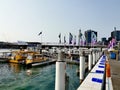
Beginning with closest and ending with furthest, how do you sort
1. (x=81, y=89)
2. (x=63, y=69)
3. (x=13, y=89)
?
1. (x=63, y=69)
2. (x=81, y=89)
3. (x=13, y=89)

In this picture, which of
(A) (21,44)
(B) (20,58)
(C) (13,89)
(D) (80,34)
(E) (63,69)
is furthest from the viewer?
(A) (21,44)

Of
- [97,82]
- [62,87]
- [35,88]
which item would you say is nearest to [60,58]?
[62,87]

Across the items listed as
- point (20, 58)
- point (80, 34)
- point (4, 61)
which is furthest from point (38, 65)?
point (80, 34)

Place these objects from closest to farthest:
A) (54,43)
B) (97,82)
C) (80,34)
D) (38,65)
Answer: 1. (97,82)
2. (38,65)
3. (80,34)
4. (54,43)

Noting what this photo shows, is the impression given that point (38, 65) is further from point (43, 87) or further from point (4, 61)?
point (43, 87)

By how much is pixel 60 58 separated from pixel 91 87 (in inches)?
108

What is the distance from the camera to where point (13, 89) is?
21453mm

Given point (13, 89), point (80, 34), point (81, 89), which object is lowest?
point (13, 89)

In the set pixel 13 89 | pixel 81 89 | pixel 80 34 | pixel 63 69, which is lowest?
pixel 13 89

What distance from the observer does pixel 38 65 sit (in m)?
46.6

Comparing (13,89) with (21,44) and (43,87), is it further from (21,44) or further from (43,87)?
(21,44)

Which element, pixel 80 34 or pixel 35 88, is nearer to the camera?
pixel 35 88

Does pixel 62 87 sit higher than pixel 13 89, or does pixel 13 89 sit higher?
pixel 62 87

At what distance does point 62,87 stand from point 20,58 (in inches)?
1879
